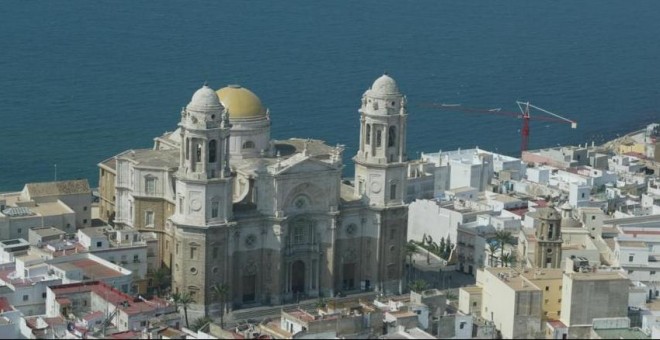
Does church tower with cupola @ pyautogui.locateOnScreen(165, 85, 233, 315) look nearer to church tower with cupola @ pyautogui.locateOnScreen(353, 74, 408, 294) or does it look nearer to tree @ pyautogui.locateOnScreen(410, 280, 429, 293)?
church tower with cupola @ pyautogui.locateOnScreen(353, 74, 408, 294)

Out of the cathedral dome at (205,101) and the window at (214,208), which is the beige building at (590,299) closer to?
the window at (214,208)

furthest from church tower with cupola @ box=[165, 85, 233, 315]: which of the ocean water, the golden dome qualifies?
the ocean water

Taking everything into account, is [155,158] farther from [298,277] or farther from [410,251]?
[410,251]

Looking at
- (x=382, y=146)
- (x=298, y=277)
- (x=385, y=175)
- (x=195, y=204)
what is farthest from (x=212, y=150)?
(x=385, y=175)

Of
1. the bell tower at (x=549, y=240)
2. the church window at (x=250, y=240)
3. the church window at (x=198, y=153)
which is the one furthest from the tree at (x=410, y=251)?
the church window at (x=198, y=153)

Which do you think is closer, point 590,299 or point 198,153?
point 590,299
